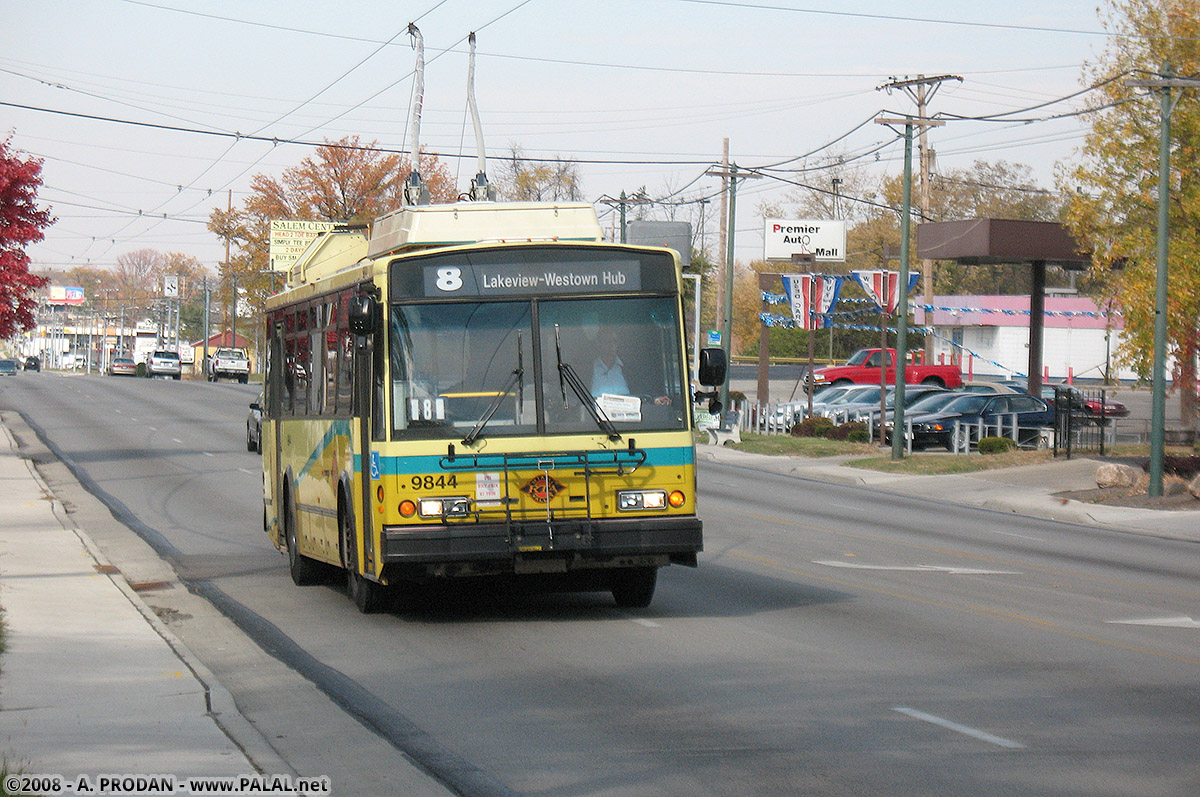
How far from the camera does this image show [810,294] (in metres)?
43.2

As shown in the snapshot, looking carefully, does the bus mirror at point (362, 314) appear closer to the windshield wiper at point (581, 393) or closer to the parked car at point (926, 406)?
the windshield wiper at point (581, 393)

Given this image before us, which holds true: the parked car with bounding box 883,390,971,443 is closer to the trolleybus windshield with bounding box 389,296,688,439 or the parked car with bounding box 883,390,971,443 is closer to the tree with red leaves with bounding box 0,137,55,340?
the tree with red leaves with bounding box 0,137,55,340

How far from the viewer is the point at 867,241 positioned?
94.6m

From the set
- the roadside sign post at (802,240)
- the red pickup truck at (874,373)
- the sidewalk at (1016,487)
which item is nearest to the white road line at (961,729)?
the sidewalk at (1016,487)

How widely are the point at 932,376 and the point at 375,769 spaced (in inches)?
2021

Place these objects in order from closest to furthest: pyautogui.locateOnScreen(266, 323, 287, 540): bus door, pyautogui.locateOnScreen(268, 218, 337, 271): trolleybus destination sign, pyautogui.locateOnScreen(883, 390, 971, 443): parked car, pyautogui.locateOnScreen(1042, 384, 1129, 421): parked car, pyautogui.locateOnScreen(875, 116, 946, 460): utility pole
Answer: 1. pyautogui.locateOnScreen(266, 323, 287, 540): bus door
2. pyautogui.locateOnScreen(875, 116, 946, 460): utility pole
3. pyautogui.locateOnScreen(1042, 384, 1129, 421): parked car
4. pyautogui.locateOnScreen(883, 390, 971, 443): parked car
5. pyautogui.locateOnScreen(268, 218, 337, 271): trolleybus destination sign

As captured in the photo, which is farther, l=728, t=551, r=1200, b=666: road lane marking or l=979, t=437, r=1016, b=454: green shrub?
l=979, t=437, r=1016, b=454: green shrub

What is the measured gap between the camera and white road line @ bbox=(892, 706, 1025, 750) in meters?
7.45

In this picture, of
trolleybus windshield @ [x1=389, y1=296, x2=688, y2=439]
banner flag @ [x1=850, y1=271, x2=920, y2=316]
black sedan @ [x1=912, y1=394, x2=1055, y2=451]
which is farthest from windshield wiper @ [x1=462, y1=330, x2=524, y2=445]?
banner flag @ [x1=850, y1=271, x2=920, y2=316]

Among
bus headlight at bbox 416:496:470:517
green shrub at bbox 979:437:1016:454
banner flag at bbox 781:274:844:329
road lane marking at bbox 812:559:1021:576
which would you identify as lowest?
road lane marking at bbox 812:559:1021:576

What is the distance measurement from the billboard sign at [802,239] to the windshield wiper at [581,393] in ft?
137

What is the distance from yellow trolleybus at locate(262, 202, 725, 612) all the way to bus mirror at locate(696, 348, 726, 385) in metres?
0.02

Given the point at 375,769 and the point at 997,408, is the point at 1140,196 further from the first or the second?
the point at 375,769

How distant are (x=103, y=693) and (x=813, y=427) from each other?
113ft
